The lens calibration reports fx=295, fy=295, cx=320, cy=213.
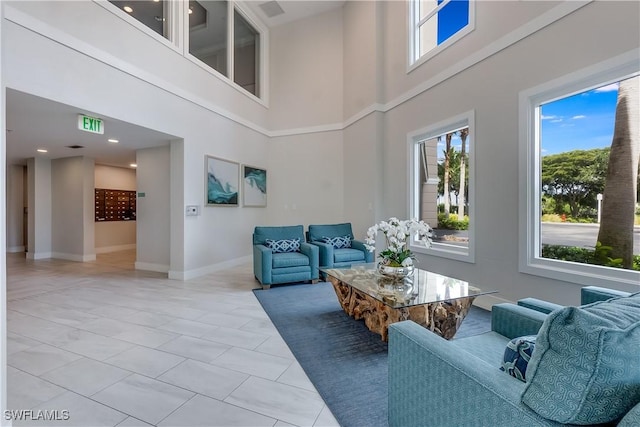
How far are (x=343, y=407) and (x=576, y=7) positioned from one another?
3.89m

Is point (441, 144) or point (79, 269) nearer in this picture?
point (441, 144)

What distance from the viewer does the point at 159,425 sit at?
1.61 m

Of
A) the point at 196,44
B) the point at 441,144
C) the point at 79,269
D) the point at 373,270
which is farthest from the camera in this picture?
the point at 79,269

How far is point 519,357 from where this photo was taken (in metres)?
1.04

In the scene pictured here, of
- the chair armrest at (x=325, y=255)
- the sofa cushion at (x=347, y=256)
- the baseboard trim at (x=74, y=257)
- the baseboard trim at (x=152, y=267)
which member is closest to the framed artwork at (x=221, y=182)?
the baseboard trim at (x=152, y=267)

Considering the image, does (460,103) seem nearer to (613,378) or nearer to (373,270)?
(373,270)

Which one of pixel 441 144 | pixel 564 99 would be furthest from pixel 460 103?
pixel 564 99

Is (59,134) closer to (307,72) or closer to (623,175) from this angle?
(307,72)

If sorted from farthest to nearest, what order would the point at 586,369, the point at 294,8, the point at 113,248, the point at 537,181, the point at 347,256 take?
the point at 113,248
the point at 294,8
the point at 347,256
the point at 537,181
the point at 586,369

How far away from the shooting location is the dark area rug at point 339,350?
177 cm

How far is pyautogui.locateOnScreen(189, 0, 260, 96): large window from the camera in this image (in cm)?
536

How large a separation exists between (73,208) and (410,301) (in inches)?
309

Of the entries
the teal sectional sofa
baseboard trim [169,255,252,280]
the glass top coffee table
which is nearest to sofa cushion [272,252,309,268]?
the glass top coffee table

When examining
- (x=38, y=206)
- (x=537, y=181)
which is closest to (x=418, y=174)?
(x=537, y=181)
